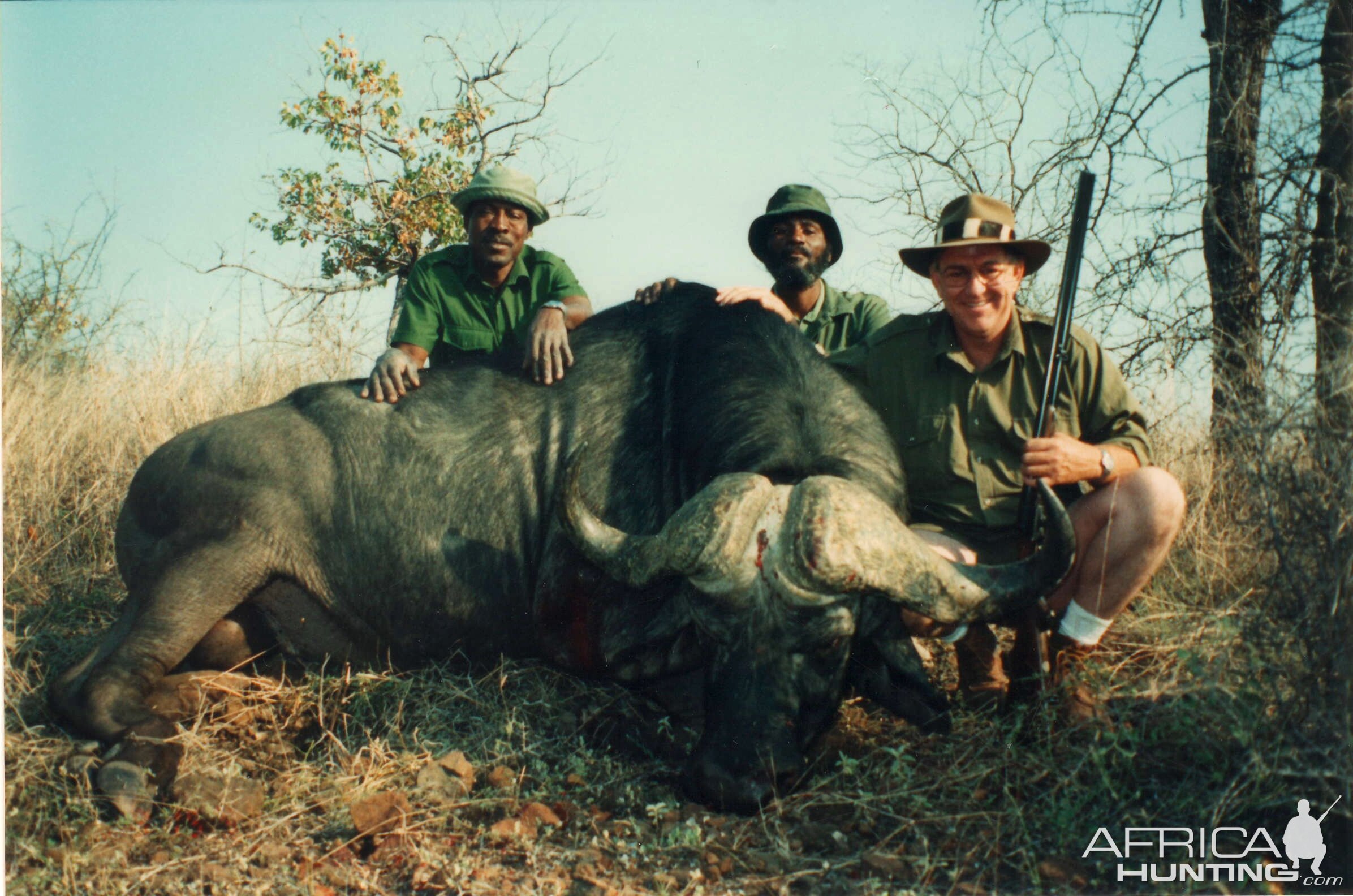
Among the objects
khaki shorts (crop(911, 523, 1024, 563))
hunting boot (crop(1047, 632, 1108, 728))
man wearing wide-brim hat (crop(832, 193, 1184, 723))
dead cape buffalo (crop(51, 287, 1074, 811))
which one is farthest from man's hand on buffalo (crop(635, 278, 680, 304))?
hunting boot (crop(1047, 632, 1108, 728))

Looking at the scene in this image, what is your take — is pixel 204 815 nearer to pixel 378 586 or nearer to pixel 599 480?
pixel 378 586

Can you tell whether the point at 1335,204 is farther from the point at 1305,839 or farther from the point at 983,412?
the point at 1305,839

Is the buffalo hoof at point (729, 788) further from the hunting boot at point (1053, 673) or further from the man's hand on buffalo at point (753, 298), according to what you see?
the man's hand on buffalo at point (753, 298)

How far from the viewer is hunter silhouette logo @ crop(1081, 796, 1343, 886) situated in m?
2.48

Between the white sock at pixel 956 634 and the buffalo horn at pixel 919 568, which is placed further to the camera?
the white sock at pixel 956 634

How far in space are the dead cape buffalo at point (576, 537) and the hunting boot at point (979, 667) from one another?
0.47 meters

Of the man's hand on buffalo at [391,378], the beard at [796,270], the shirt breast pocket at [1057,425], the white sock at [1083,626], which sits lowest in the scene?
the white sock at [1083,626]

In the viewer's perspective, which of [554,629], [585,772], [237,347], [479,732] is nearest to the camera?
[585,772]

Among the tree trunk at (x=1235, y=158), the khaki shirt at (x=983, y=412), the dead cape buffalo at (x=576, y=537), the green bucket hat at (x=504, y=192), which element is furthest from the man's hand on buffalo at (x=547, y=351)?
the tree trunk at (x=1235, y=158)

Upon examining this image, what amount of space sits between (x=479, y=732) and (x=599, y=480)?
3.34 ft

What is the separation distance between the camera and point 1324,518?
272 cm

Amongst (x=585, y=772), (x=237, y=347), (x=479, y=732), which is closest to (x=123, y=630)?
(x=479, y=732)

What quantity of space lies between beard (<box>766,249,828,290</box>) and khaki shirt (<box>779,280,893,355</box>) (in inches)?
6.3

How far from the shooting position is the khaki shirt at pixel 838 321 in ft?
18.8
